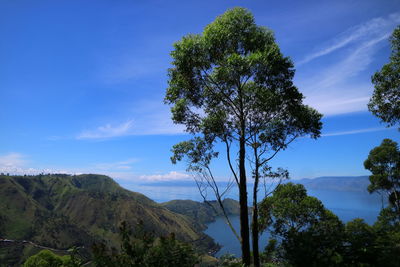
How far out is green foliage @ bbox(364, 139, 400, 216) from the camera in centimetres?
3434

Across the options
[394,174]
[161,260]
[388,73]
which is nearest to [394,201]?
[394,174]

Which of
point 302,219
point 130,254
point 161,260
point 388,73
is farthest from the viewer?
point 302,219

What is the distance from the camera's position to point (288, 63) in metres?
13.4

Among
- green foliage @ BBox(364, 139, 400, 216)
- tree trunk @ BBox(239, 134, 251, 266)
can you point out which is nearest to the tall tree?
tree trunk @ BBox(239, 134, 251, 266)

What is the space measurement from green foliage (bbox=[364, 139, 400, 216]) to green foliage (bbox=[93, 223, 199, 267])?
36695 millimetres

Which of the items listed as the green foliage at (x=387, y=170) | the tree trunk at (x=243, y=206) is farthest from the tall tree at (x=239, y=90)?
the green foliage at (x=387, y=170)

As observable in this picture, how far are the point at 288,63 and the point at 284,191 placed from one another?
25.8m

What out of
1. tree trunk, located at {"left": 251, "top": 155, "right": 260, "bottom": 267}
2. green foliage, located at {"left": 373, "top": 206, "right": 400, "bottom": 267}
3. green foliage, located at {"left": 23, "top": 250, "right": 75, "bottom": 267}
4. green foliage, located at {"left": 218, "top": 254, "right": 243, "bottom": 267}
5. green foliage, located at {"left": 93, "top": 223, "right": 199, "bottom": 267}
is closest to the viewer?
green foliage, located at {"left": 93, "top": 223, "right": 199, "bottom": 267}

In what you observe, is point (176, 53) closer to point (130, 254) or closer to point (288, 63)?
point (288, 63)

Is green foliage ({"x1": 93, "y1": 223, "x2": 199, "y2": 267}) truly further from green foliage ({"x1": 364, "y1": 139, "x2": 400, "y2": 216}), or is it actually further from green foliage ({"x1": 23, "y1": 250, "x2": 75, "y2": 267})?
green foliage ({"x1": 364, "y1": 139, "x2": 400, "y2": 216})

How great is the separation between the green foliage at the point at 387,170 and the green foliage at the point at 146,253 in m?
36.7

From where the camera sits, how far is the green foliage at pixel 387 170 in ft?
113

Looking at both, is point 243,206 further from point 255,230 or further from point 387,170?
point 387,170

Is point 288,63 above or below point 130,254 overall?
above
